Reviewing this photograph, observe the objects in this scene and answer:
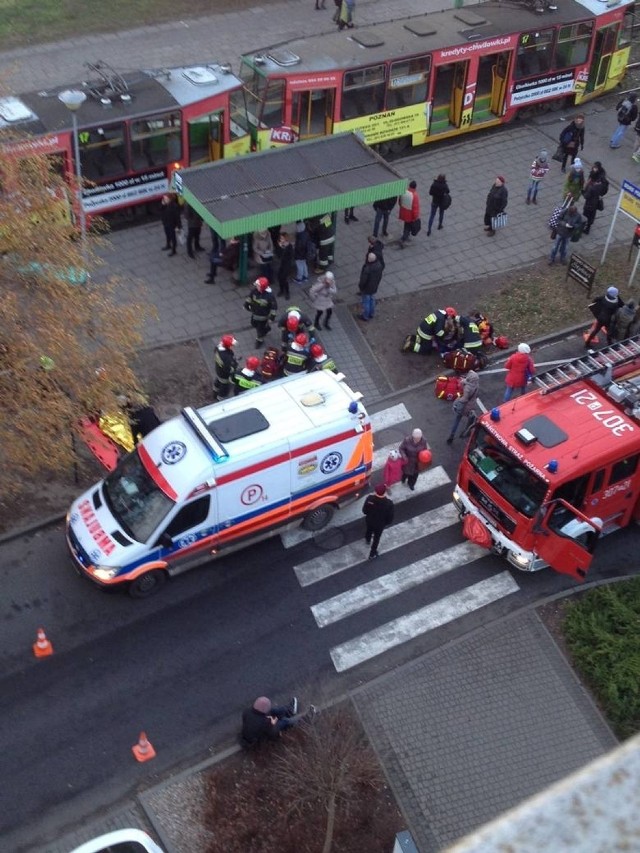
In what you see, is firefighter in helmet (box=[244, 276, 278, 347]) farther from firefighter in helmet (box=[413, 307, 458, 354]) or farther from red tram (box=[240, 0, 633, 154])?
red tram (box=[240, 0, 633, 154])

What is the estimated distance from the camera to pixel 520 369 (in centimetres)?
1766

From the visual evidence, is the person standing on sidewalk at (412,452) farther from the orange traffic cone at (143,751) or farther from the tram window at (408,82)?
the tram window at (408,82)

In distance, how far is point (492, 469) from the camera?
15250mm

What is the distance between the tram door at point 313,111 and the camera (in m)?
23.8

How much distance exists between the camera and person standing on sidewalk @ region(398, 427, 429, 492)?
628 inches

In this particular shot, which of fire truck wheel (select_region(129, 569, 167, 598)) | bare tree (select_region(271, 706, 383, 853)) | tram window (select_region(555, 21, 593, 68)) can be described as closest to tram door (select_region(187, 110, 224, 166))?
tram window (select_region(555, 21, 593, 68))

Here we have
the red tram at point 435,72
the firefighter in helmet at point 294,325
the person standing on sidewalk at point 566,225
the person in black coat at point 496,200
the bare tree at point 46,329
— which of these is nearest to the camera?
the bare tree at point 46,329

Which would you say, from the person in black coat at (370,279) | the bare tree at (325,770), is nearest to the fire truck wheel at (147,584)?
the bare tree at (325,770)

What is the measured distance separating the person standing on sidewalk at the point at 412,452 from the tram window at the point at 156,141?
33.7ft

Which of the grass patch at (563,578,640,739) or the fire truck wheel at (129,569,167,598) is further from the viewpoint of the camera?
the fire truck wheel at (129,569,167,598)

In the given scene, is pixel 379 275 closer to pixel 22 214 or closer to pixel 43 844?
pixel 22 214

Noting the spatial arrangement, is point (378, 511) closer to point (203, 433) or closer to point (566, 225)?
point (203, 433)

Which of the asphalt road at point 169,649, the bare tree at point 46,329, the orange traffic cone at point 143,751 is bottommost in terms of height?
the asphalt road at point 169,649

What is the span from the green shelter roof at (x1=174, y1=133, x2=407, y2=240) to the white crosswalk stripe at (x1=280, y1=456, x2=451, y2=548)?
17.8 feet
